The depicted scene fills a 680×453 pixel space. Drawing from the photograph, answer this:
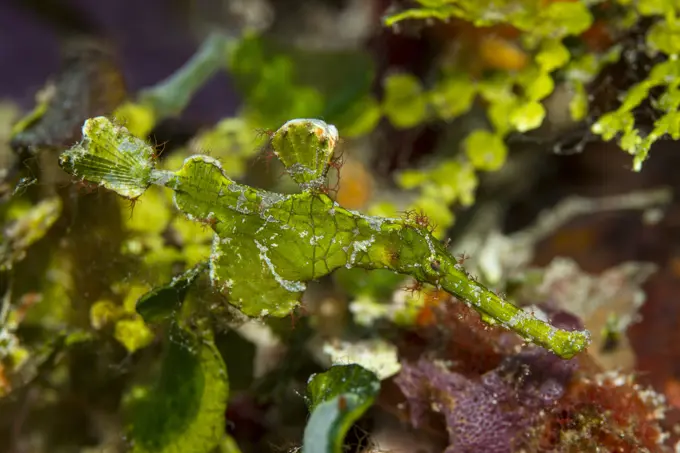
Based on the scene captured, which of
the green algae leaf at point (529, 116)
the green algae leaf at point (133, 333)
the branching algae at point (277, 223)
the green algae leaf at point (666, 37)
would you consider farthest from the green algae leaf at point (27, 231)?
the green algae leaf at point (666, 37)

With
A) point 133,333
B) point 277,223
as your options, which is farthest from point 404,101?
point 133,333

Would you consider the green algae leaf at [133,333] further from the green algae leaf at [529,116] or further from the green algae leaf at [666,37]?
the green algae leaf at [666,37]

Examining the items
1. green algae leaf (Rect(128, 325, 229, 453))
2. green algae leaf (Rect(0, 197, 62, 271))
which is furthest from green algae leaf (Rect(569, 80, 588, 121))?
green algae leaf (Rect(0, 197, 62, 271))

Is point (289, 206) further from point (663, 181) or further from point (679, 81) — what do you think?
point (663, 181)

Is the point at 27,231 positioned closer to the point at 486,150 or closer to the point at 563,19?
the point at 486,150

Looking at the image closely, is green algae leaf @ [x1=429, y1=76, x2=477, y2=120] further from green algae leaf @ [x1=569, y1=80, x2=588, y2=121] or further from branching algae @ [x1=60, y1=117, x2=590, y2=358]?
branching algae @ [x1=60, y1=117, x2=590, y2=358]

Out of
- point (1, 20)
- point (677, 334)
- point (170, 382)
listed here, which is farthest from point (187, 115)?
point (677, 334)
